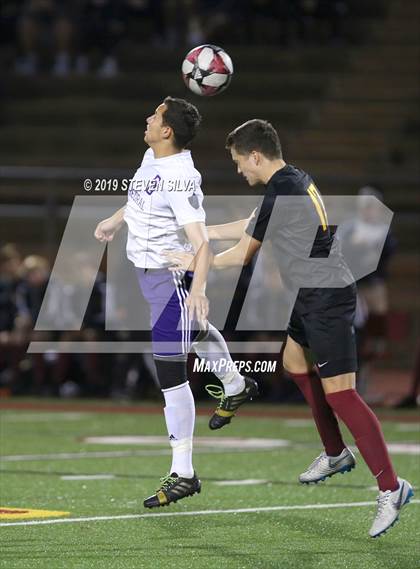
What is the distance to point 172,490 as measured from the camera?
26.1 ft

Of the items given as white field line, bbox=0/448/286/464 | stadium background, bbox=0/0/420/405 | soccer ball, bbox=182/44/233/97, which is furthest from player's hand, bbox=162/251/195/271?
stadium background, bbox=0/0/420/405

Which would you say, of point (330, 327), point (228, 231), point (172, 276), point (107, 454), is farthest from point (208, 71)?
point (107, 454)

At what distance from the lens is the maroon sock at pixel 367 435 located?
7.46 m

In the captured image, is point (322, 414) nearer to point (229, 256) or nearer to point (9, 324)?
point (229, 256)

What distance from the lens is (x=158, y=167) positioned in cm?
810

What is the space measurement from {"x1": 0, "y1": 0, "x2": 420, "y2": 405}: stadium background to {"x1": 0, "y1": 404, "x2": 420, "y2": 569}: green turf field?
6.95m

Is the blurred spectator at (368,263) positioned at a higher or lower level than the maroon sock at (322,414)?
lower

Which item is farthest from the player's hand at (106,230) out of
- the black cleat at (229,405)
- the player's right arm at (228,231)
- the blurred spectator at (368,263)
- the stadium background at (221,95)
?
the stadium background at (221,95)

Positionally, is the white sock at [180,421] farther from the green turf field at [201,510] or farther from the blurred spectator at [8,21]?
the blurred spectator at [8,21]

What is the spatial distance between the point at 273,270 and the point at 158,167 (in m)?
7.65

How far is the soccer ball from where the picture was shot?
8375 mm

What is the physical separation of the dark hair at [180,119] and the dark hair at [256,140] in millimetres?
392

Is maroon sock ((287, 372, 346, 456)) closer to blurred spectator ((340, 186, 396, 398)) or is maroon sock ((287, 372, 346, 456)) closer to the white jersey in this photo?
the white jersey

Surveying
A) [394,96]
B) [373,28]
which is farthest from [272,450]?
[373,28]
